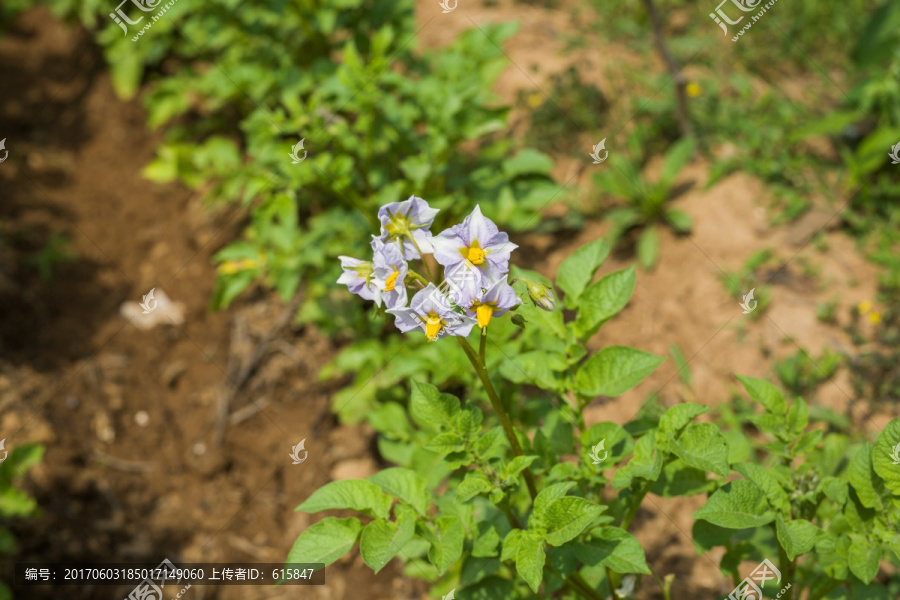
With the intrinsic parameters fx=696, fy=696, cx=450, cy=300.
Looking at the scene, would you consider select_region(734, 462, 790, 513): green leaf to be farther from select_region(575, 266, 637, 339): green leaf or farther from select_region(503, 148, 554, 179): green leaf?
select_region(503, 148, 554, 179): green leaf

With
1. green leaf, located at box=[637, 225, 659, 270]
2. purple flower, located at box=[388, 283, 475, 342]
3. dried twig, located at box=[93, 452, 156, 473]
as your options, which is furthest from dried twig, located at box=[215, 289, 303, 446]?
purple flower, located at box=[388, 283, 475, 342]

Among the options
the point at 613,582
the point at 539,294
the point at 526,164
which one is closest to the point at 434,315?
the point at 539,294

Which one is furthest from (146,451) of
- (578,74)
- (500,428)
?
(578,74)

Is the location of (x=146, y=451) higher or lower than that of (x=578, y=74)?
lower

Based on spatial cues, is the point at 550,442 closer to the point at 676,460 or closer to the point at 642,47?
the point at 676,460

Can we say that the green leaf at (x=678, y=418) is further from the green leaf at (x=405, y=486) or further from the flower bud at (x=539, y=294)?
the green leaf at (x=405, y=486)

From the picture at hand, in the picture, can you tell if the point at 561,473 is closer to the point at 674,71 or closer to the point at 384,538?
the point at 384,538
